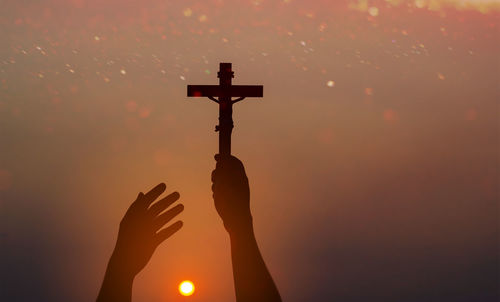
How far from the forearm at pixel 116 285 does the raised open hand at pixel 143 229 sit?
8 centimetres

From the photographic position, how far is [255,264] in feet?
28.3

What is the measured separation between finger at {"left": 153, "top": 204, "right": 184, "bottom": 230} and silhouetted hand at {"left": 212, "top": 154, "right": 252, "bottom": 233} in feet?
3.09

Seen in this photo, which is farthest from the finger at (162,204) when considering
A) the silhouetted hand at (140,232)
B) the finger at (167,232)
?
the finger at (167,232)

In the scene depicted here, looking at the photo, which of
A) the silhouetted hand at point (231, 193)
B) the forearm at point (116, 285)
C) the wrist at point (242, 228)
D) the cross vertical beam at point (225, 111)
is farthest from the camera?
the cross vertical beam at point (225, 111)

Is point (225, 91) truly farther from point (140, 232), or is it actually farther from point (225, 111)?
point (140, 232)

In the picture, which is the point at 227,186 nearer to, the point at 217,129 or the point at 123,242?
the point at 123,242

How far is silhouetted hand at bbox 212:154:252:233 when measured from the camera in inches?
375

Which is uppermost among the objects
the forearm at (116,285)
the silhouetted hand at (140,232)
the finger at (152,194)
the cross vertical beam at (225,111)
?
the cross vertical beam at (225,111)

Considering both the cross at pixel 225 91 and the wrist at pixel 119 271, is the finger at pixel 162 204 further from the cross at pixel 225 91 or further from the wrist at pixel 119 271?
the cross at pixel 225 91

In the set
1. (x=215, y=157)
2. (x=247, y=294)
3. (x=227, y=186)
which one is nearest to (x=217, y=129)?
(x=215, y=157)

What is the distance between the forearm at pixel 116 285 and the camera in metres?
8.49

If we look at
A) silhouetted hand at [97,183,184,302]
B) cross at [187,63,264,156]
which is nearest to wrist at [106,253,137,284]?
silhouetted hand at [97,183,184,302]

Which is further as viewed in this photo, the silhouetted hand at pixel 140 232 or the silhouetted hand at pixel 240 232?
the silhouetted hand at pixel 140 232

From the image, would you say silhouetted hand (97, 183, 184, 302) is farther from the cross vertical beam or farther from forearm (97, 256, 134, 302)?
the cross vertical beam
